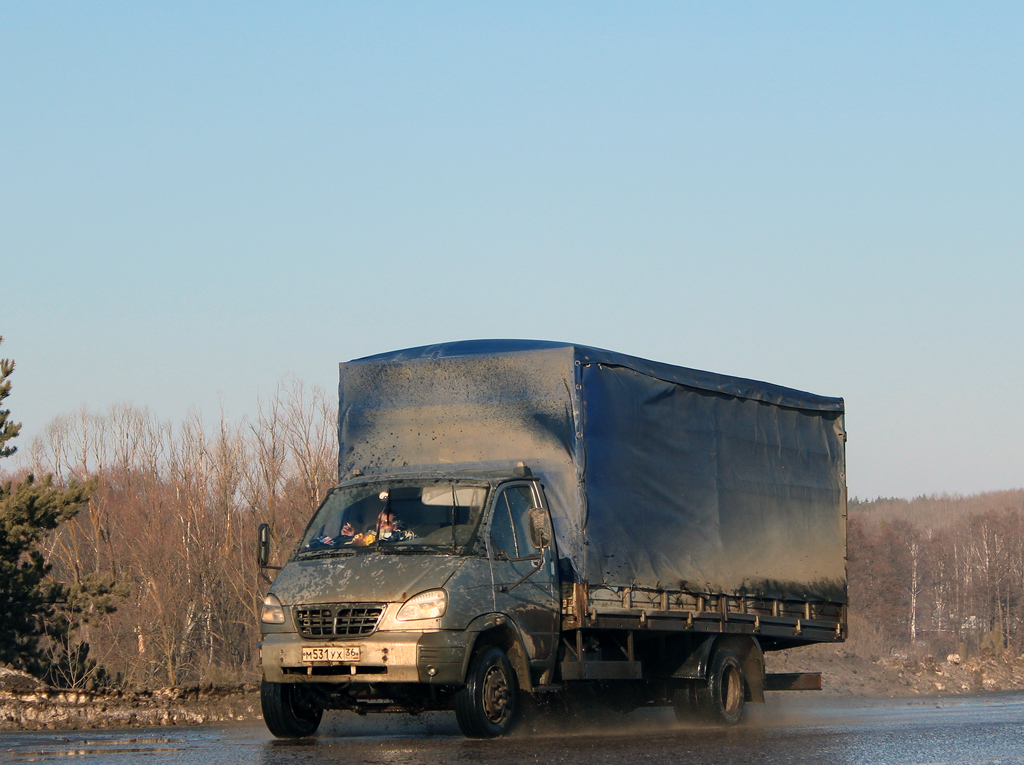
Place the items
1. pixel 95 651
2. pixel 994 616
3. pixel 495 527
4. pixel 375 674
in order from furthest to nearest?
pixel 994 616 → pixel 95 651 → pixel 495 527 → pixel 375 674

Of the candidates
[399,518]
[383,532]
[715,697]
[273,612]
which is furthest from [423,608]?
[715,697]

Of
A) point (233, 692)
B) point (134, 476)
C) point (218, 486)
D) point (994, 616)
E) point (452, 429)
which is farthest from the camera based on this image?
point (994, 616)

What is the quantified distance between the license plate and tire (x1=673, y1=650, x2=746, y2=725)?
15.2 ft

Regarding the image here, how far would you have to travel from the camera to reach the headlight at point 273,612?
1012 centimetres

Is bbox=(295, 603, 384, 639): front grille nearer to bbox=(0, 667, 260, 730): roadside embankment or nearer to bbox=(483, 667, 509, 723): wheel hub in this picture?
bbox=(483, 667, 509, 723): wheel hub

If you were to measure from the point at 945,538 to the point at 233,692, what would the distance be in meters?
120

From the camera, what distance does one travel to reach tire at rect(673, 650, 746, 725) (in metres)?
12.9

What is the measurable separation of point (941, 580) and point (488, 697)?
110322 mm

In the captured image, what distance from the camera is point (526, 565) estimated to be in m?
10.8

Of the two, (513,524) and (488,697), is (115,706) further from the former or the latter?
(513,524)

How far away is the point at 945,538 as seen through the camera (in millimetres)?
124500

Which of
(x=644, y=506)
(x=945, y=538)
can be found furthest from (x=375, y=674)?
(x=945, y=538)

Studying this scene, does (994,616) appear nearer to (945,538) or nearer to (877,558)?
(877,558)

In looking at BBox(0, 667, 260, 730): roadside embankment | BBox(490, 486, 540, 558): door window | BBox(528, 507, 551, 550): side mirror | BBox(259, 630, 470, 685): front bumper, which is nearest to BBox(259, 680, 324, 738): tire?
BBox(259, 630, 470, 685): front bumper
